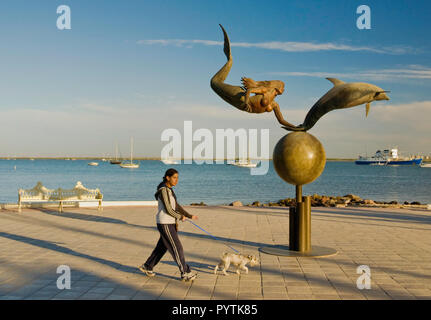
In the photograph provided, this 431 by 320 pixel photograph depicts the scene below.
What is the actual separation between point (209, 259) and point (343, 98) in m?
4.40

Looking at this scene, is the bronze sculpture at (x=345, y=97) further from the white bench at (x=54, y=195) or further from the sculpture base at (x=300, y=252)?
the white bench at (x=54, y=195)

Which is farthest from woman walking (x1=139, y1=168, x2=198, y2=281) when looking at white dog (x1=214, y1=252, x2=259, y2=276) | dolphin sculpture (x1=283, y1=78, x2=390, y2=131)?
dolphin sculpture (x1=283, y1=78, x2=390, y2=131)

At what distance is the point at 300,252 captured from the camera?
877 cm

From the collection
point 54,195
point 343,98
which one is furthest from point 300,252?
point 54,195

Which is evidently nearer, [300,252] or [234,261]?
[234,261]

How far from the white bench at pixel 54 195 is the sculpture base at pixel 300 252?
366 inches

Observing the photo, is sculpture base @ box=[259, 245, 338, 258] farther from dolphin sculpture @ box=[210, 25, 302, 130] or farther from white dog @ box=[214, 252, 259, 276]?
dolphin sculpture @ box=[210, 25, 302, 130]

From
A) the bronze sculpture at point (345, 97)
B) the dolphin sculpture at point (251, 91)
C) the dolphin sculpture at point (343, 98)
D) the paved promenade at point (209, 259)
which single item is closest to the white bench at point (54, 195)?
the paved promenade at point (209, 259)

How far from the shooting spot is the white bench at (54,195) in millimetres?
15531

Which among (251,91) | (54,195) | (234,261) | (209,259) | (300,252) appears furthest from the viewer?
(54,195)

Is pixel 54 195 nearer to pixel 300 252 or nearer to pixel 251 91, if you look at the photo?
A: pixel 251 91

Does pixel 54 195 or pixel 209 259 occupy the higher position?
pixel 54 195
